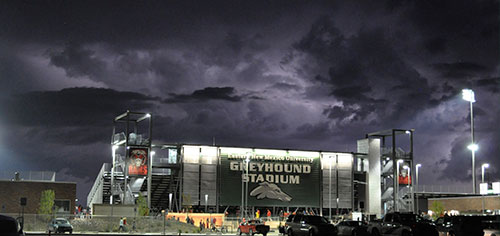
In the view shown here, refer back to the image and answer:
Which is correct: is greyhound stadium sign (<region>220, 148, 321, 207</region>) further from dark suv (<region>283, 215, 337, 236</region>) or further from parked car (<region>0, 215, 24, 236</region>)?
parked car (<region>0, 215, 24, 236</region>)

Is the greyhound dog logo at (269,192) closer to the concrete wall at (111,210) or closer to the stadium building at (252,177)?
the stadium building at (252,177)

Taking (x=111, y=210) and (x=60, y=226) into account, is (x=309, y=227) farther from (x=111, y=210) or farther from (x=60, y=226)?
(x=111, y=210)

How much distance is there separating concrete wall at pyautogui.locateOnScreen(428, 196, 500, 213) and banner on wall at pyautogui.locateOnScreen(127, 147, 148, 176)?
4819 centimetres

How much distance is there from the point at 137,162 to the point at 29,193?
16276mm

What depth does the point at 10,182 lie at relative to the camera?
236 ft

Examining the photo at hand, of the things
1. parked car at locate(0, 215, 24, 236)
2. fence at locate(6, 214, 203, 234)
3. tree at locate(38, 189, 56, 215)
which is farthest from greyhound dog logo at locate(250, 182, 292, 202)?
parked car at locate(0, 215, 24, 236)

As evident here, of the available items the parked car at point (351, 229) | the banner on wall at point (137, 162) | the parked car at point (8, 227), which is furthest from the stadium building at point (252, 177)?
the parked car at point (8, 227)

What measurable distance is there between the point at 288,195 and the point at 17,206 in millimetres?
42434

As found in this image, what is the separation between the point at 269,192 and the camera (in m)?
97.0

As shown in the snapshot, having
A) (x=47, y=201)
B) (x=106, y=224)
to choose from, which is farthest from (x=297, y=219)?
(x=47, y=201)

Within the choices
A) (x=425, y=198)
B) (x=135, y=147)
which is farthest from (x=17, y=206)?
(x=425, y=198)

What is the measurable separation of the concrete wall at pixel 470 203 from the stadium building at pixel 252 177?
24.9 feet

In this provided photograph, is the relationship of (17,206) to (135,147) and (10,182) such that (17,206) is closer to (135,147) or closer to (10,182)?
(10,182)

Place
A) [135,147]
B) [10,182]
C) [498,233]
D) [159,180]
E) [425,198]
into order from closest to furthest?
[498,233], [10,182], [135,147], [159,180], [425,198]
